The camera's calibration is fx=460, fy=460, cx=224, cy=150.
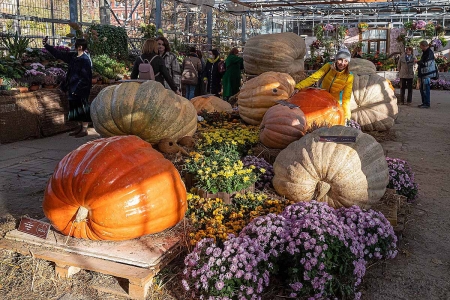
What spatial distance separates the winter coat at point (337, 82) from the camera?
5.88 m

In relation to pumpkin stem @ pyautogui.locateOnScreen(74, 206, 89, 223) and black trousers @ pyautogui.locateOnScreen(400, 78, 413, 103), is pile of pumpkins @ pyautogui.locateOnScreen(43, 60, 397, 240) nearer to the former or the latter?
pumpkin stem @ pyautogui.locateOnScreen(74, 206, 89, 223)

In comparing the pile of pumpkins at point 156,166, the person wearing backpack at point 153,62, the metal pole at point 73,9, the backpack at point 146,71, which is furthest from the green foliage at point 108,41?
the pile of pumpkins at point 156,166

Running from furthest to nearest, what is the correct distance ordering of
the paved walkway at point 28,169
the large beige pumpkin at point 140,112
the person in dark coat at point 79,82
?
1. the person in dark coat at point 79,82
2. the large beige pumpkin at point 140,112
3. the paved walkway at point 28,169

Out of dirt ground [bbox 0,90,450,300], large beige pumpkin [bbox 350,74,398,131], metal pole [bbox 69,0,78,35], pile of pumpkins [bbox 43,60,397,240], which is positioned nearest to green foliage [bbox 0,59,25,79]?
dirt ground [bbox 0,90,450,300]

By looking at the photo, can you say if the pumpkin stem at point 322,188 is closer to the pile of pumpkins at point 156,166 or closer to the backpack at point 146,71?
the pile of pumpkins at point 156,166

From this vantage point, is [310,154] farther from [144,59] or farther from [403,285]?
[144,59]

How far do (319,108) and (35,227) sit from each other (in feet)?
11.6

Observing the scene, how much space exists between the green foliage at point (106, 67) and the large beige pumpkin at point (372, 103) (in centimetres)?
559

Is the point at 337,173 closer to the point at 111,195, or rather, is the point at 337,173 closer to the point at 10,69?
the point at 111,195

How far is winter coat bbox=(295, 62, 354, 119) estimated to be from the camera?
5875 mm

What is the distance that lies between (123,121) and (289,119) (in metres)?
1.74

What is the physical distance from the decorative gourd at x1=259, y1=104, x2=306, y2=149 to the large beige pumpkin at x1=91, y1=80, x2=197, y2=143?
37.4 inches

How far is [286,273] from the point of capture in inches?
121

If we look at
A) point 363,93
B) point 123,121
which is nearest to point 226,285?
point 123,121
